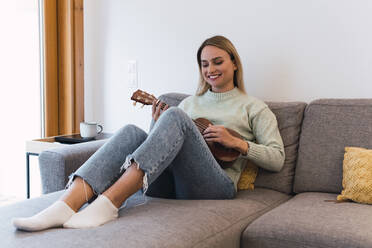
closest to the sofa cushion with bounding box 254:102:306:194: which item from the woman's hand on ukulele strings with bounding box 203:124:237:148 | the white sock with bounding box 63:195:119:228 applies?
the woman's hand on ukulele strings with bounding box 203:124:237:148

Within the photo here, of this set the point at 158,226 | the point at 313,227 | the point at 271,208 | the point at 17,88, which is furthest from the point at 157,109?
the point at 17,88

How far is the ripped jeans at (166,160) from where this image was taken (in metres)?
1.58

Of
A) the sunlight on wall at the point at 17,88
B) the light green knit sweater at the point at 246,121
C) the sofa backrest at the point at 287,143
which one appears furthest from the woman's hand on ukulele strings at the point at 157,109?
the sunlight on wall at the point at 17,88

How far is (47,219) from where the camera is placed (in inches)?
55.0

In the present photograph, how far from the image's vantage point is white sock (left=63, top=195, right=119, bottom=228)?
142 centimetres

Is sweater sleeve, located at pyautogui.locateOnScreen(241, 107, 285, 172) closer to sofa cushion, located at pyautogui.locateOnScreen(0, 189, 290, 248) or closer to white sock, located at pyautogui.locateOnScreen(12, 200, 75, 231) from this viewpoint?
sofa cushion, located at pyautogui.locateOnScreen(0, 189, 290, 248)

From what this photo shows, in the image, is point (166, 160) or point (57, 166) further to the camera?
point (57, 166)

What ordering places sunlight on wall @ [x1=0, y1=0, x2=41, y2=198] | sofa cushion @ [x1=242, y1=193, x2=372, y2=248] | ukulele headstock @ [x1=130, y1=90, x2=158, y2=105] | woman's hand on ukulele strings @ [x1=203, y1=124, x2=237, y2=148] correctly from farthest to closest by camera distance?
1. sunlight on wall @ [x1=0, y1=0, x2=41, y2=198]
2. ukulele headstock @ [x1=130, y1=90, x2=158, y2=105]
3. woman's hand on ukulele strings @ [x1=203, y1=124, x2=237, y2=148]
4. sofa cushion @ [x1=242, y1=193, x2=372, y2=248]

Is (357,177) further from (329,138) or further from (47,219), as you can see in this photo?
(47,219)

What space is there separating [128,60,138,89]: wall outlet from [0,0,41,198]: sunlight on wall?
0.64 metres

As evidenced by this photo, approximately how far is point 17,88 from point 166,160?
172 centimetres

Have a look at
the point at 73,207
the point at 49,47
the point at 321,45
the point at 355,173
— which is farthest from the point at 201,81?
the point at 49,47

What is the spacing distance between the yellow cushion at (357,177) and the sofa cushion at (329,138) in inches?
3.8

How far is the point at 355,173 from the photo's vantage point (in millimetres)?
1749
